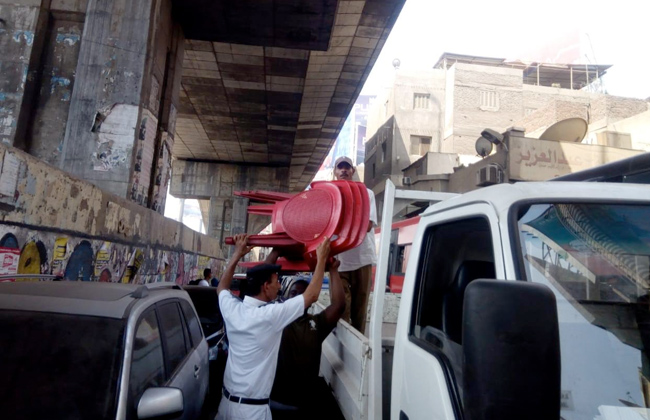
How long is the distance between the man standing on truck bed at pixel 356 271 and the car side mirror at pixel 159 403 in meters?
1.94

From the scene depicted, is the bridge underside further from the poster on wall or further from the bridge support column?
the poster on wall

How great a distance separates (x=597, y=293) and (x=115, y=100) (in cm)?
929

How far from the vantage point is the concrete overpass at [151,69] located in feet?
29.9

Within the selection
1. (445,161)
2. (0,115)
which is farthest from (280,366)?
(445,161)

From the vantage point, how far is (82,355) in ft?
8.29

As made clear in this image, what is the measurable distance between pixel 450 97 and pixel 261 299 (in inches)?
1358

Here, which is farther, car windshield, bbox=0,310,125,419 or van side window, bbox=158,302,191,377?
van side window, bbox=158,302,191,377

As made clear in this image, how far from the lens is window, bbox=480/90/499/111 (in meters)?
35.0

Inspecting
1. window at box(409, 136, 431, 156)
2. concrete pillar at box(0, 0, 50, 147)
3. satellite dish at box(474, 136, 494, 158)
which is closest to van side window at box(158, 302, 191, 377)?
concrete pillar at box(0, 0, 50, 147)

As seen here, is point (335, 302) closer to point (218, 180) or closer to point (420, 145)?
point (218, 180)

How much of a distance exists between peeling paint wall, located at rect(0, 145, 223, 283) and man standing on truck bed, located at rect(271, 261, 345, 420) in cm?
344

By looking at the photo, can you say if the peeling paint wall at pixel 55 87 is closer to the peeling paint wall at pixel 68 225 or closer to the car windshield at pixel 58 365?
the peeling paint wall at pixel 68 225

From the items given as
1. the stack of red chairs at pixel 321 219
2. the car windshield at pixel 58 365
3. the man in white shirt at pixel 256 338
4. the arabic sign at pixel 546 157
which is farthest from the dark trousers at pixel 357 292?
the arabic sign at pixel 546 157

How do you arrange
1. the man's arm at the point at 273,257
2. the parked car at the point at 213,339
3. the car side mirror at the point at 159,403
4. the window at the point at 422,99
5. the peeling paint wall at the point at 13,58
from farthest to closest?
the window at the point at 422,99, the peeling paint wall at the point at 13,58, the parked car at the point at 213,339, the man's arm at the point at 273,257, the car side mirror at the point at 159,403
